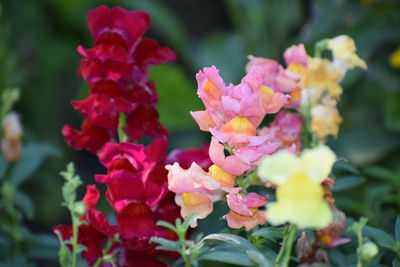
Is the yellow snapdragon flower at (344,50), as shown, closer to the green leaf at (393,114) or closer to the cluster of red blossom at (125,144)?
the cluster of red blossom at (125,144)

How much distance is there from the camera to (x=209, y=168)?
0.68 metres

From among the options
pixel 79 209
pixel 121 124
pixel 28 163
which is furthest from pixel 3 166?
pixel 79 209

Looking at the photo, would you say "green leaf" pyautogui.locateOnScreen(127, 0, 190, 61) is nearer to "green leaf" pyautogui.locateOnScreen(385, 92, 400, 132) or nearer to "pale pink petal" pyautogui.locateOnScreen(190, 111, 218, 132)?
"green leaf" pyautogui.locateOnScreen(385, 92, 400, 132)

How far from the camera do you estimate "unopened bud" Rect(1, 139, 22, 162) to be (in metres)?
0.98

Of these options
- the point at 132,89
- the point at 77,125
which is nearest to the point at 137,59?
the point at 132,89

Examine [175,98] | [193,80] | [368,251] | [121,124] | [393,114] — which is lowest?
[368,251]

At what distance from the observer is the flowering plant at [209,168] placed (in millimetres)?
613

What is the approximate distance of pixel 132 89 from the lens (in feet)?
2.66

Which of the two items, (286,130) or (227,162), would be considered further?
(286,130)

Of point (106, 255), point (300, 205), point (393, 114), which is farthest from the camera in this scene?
point (393, 114)

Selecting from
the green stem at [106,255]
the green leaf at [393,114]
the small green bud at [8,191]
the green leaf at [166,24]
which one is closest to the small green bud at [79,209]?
the green stem at [106,255]

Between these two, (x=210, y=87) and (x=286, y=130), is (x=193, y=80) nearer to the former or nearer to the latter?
(x=286, y=130)

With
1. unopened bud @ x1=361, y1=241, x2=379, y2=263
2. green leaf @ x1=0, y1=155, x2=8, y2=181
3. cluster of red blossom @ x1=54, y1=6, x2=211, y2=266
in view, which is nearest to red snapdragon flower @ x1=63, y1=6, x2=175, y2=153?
cluster of red blossom @ x1=54, y1=6, x2=211, y2=266

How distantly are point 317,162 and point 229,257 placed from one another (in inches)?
6.5
